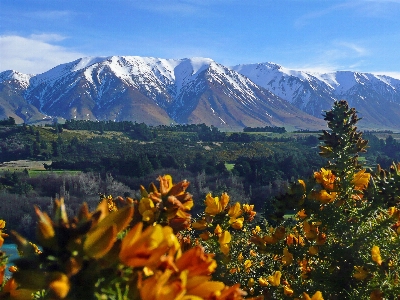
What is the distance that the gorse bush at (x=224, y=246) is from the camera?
96cm

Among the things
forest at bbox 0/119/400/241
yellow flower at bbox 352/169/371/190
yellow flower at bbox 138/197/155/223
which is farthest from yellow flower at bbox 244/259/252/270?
forest at bbox 0/119/400/241

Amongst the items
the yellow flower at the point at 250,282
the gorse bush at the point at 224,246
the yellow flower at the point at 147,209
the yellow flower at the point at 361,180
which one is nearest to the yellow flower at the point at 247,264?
the gorse bush at the point at 224,246

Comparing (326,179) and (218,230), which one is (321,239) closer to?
(326,179)

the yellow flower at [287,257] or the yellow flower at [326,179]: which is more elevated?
the yellow flower at [326,179]

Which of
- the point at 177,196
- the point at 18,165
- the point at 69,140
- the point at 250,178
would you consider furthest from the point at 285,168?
the point at 177,196

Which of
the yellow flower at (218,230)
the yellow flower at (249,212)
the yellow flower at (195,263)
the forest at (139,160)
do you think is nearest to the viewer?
the yellow flower at (195,263)

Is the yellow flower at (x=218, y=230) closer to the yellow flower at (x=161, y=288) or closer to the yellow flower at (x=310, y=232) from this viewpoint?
the yellow flower at (x=310, y=232)

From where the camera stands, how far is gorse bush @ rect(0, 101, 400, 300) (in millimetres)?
960

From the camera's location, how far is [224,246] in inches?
106

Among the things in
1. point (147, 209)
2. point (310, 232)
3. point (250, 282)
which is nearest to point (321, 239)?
point (310, 232)

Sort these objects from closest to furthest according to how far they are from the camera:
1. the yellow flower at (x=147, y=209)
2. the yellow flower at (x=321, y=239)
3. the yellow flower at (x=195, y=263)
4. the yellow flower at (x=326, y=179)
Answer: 1. the yellow flower at (x=195, y=263)
2. the yellow flower at (x=147, y=209)
3. the yellow flower at (x=321, y=239)
4. the yellow flower at (x=326, y=179)

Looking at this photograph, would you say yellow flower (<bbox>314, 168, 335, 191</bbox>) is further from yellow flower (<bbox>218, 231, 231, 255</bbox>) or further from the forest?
the forest

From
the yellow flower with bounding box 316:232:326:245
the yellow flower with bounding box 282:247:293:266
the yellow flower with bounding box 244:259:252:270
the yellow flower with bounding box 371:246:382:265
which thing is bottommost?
the yellow flower with bounding box 244:259:252:270

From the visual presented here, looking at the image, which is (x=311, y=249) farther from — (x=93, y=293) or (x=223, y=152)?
(x=223, y=152)
